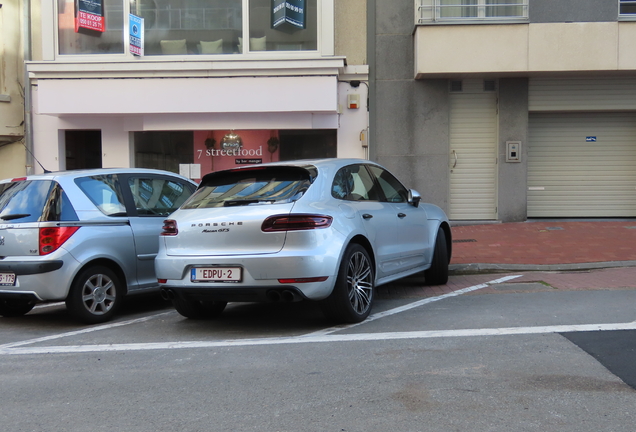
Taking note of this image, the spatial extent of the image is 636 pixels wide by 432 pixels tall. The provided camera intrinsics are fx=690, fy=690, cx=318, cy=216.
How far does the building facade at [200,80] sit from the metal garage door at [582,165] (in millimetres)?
3996

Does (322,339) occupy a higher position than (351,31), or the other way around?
(351,31)

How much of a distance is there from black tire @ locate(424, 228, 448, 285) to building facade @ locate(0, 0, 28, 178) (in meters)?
10.8

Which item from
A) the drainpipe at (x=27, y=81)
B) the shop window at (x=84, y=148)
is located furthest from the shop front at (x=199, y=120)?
the shop window at (x=84, y=148)

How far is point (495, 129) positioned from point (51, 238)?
10937 millimetres

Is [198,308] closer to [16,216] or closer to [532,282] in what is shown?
[16,216]

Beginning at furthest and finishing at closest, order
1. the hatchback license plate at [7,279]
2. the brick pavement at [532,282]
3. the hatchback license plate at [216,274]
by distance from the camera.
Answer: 1. the brick pavement at [532,282]
2. the hatchback license plate at [7,279]
3. the hatchback license plate at [216,274]

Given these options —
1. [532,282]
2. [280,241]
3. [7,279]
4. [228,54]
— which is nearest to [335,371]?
[280,241]

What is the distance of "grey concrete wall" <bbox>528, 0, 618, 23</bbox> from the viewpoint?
13906 mm

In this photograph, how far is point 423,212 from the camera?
8.15 metres

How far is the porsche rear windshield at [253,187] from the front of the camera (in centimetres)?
608

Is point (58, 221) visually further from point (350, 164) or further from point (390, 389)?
point (390, 389)

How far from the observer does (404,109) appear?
15164 millimetres

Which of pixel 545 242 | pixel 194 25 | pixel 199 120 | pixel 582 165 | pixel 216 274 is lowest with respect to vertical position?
pixel 545 242

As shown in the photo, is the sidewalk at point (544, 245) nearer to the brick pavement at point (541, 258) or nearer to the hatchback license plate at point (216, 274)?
the brick pavement at point (541, 258)
